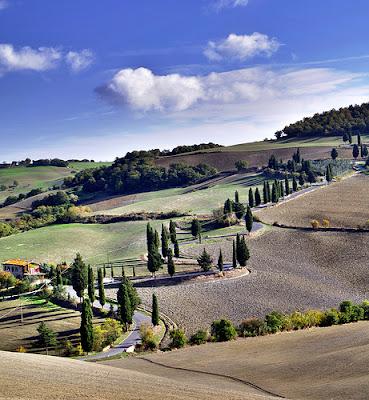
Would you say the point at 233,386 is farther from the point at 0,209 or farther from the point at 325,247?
the point at 0,209

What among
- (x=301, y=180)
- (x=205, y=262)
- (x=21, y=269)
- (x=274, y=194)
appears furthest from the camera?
(x=301, y=180)

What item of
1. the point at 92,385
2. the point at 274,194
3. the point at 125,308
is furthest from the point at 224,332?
the point at 274,194

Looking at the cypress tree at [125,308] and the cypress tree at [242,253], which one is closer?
the cypress tree at [125,308]

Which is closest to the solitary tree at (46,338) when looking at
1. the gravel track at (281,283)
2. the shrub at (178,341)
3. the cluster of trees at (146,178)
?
the shrub at (178,341)

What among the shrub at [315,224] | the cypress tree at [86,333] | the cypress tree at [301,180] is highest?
the cypress tree at [301,180]

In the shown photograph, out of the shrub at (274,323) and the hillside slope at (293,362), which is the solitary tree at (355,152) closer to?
the shrub at (274,323)

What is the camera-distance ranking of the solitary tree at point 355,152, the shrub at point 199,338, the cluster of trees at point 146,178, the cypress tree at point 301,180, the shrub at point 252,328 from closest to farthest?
the shrub at point 199,338 < the shrub at point 252,328 < the cypress tree at point 301,180 < the solitary tree at point 355,152 < the cluster of trees at point 146,178

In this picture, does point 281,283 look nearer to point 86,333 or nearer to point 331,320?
point 331,320
